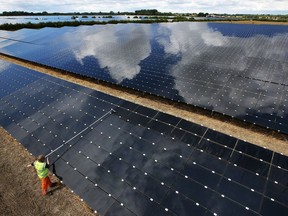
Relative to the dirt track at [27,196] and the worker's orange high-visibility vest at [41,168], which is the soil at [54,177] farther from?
the worker's orange high-visibility vest at [41,168]

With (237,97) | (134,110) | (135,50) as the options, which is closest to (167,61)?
(135,50)

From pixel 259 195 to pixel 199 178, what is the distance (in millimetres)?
2292

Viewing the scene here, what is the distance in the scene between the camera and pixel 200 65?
21.6 meters

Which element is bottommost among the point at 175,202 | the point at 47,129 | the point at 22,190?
the point at 22,190

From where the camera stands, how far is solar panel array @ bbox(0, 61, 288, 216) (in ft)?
26.6

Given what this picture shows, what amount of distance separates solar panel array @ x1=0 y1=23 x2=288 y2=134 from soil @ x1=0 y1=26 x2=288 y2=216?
3.82 feet

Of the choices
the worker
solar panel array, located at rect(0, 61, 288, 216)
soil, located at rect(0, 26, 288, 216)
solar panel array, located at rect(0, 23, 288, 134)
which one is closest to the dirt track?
soil, located at rect(0, 26, 288, 216)

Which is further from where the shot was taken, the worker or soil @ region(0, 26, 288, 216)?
soil @ region(0, 26, 288, 216)

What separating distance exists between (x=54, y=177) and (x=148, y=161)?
5577 millimetres

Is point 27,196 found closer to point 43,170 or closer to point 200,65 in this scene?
point 43,170

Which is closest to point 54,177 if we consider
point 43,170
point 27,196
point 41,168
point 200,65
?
point 27,196

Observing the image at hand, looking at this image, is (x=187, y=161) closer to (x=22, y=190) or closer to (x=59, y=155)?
(x=59, y=155)

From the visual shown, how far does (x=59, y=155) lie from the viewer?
1119 cm

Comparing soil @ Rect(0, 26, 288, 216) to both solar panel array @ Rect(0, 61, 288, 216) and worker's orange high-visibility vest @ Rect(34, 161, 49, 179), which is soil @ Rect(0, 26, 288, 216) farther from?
worker's orange high-visibility vest @ Rect(34, 161, 49, 179)
